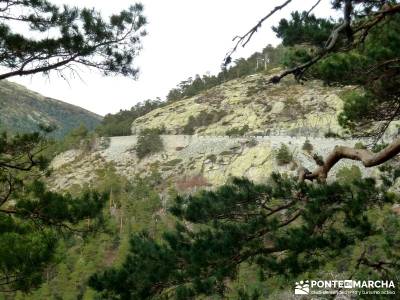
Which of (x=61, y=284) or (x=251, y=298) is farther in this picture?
(x=61, y=284)

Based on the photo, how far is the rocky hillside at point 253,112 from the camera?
49750mm

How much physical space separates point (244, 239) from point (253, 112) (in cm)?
5156

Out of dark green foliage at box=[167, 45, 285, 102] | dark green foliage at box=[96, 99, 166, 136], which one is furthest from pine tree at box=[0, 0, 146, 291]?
dark green foliage at box=[167, 45, 285, 102]

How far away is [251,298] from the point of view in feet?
18.4

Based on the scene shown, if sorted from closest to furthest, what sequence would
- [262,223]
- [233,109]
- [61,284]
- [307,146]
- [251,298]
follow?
[262,223] < [251,298] < [61,284] < [307,146] < [233,109]

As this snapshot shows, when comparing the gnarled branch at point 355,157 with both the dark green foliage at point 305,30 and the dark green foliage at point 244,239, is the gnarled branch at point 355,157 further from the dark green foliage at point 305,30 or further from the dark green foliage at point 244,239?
the dark green foliage at point 305,30

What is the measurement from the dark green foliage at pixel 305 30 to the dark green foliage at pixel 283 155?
32.7 meters

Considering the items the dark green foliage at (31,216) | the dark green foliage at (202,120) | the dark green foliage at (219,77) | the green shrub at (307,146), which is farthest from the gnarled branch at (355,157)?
the dark green foliage at (219,77)

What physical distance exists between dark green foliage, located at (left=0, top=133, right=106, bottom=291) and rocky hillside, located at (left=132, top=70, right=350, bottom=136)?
135 ft

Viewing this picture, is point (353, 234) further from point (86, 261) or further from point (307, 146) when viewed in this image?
point (307, 146)

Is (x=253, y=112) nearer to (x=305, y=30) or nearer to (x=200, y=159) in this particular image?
(x=200, y=159)

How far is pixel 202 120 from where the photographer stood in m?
57.8

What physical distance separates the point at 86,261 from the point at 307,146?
66.6 feet

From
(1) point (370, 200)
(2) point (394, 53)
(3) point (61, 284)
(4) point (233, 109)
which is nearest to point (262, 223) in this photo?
(1) point (370, 200)
